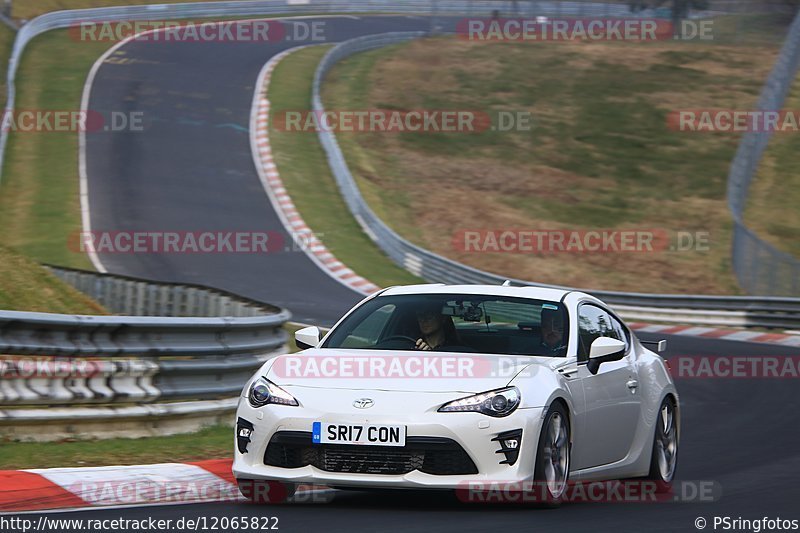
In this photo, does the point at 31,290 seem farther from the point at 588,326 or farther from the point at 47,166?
the point at 47,166

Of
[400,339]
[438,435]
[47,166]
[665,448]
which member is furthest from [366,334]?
[47,166]

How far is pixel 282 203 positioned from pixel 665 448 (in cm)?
2233

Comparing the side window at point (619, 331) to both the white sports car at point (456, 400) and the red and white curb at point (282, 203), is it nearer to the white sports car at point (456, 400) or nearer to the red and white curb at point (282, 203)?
the white sports car at point (456, 400)

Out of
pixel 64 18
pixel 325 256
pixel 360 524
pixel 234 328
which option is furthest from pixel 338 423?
pixel 64 18

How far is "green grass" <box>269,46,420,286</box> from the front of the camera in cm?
2709

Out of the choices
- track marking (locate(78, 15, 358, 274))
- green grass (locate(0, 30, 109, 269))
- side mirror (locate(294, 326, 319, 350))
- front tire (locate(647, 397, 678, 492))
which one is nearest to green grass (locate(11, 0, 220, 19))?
track marking (locate(78, 15, 358, 274))

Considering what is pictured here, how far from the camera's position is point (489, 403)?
741cm

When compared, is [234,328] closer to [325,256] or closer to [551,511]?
[551,511]

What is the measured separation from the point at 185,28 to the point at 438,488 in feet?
151

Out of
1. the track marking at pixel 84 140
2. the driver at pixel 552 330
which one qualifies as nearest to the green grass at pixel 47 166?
the track marking at pixel 84 140

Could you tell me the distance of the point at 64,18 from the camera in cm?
4950

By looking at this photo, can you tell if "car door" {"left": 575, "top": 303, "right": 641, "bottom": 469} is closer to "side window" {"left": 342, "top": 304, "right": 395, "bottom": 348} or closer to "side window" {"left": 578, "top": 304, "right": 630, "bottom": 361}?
"side window" {"left": 578, "top": 304, "right": 630, "bottom": 361}

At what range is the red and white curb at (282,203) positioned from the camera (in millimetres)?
25908

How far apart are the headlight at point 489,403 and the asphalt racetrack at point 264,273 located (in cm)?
56
